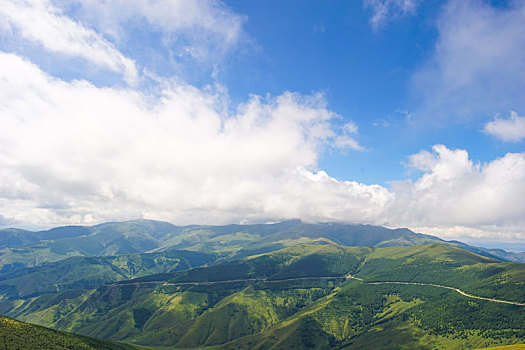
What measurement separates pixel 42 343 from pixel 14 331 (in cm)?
2091

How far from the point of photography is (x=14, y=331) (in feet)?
648

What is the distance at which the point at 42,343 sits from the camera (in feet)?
650
